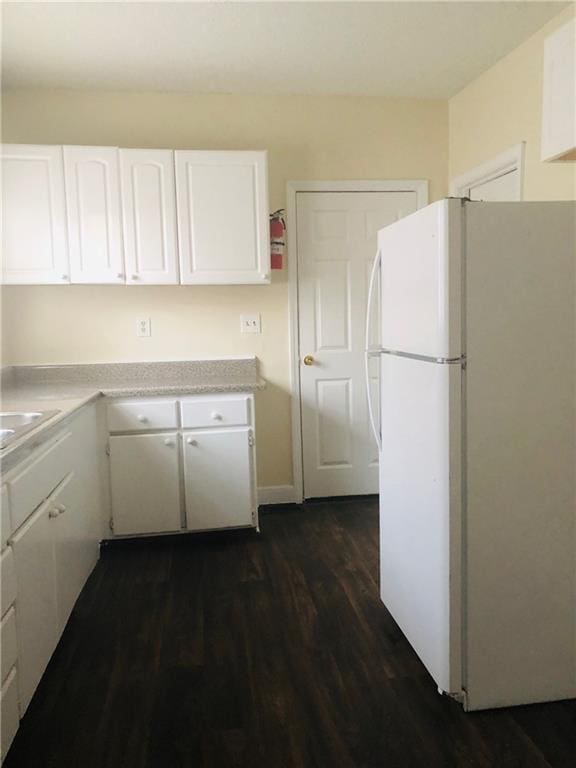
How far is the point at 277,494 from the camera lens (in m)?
3.70

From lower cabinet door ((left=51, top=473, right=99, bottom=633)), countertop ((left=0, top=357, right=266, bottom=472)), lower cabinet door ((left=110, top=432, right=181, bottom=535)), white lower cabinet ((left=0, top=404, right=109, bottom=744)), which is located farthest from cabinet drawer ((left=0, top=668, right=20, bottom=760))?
lower cabinet door ((left=110, top=432, right=181, bottom=535))

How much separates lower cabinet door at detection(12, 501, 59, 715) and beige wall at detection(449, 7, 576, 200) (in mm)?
2462

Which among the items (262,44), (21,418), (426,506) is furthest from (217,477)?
(262,44)

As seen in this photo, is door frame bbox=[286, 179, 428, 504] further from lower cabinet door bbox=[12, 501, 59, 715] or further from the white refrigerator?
lower cabinet door bbox=[12, 501, 59, 715]

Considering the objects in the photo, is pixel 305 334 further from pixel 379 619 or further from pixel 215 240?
pixel 379 619

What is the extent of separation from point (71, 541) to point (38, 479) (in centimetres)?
53

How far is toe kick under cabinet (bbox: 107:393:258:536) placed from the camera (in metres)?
3.02

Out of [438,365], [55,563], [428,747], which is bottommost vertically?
[428,747]

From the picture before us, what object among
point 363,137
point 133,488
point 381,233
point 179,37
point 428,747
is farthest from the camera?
point 363,137

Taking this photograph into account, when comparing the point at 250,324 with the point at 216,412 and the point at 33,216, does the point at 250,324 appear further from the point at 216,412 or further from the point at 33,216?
the point at 33,216

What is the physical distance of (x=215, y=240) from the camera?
3.16 meters

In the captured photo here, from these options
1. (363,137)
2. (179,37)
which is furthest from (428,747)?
(363,137)

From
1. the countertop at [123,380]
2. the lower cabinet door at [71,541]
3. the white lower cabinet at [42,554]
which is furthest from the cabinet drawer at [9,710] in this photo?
the countertop at [123,380]

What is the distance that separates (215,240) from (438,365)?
1803 millimetres
